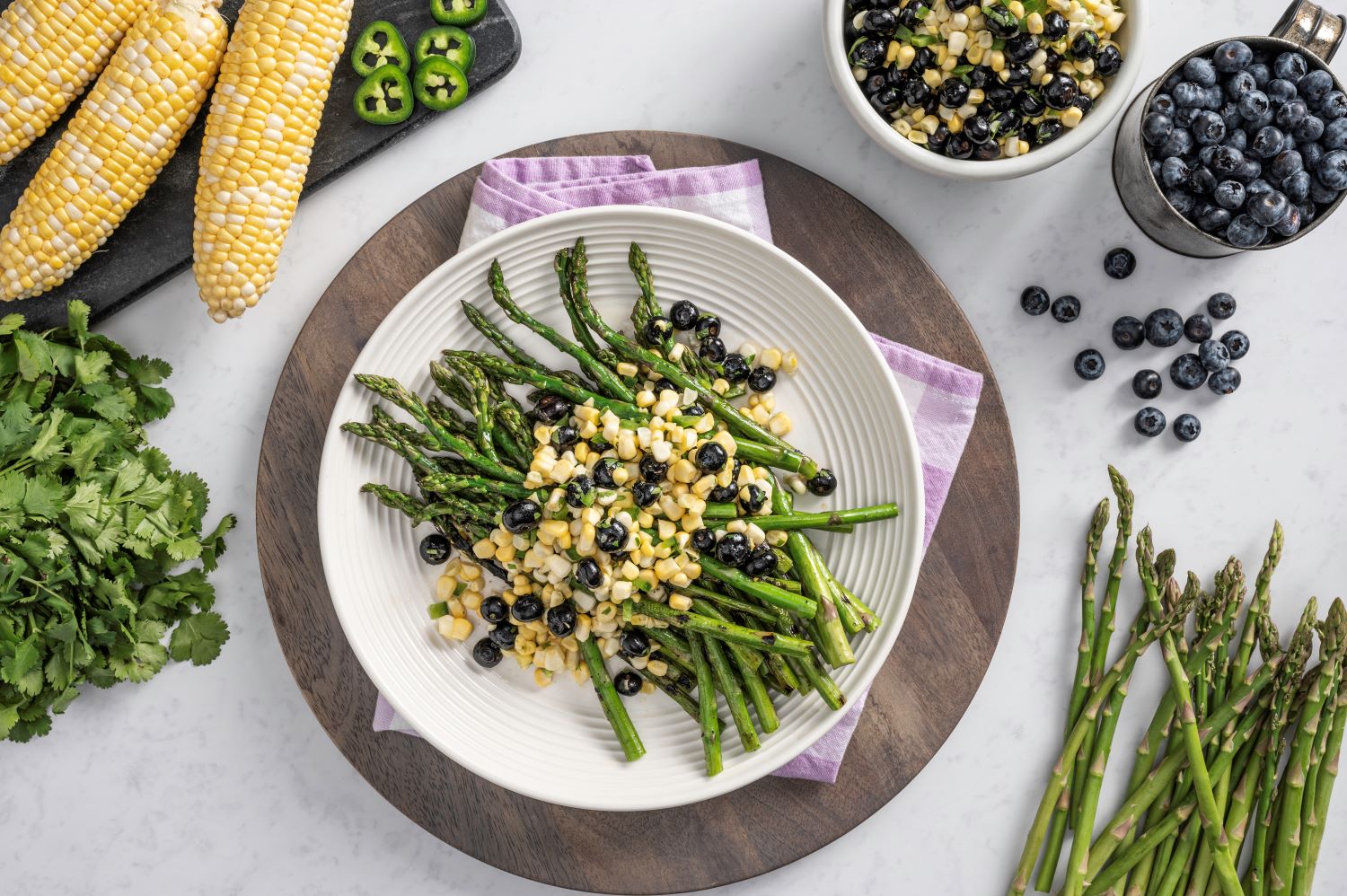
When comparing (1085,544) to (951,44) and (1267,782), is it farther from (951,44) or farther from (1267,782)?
(951,44)

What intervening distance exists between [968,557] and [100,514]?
2.55 meters

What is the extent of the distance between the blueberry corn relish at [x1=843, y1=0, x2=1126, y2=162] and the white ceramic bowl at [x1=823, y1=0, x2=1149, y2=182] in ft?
0.11

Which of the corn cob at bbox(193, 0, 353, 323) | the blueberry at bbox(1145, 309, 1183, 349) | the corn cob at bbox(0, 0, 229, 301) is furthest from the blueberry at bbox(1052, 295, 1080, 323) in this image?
the corn cob at bbox(0, 0, 229, 301)

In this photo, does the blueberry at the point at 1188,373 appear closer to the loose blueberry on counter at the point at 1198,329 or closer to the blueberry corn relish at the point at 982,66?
the loose blueberry on counter at the point at 1198,329

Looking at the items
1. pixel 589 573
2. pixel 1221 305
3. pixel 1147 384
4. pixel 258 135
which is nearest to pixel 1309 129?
pixel 1221 305

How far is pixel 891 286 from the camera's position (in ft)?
9.05

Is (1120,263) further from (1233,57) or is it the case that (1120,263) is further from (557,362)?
(557,362)

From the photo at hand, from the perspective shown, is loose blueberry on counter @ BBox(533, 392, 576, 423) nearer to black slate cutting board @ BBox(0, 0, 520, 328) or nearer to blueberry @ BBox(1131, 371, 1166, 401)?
black slate cutting board @ BBox(0, 0, 520, 328)

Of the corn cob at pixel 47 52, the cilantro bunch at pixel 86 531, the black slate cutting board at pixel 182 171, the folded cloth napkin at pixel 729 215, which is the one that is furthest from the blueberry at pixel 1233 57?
the cilantro bunch at pixel 86 531

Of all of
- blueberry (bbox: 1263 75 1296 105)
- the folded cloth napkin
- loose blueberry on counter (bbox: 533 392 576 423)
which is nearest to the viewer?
blueberry (bbox: 1263 75 1296 105)

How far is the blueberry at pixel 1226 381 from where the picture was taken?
9.30 ft

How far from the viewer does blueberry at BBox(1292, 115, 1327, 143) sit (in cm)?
242

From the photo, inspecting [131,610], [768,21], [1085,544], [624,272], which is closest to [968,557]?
[1085,544]

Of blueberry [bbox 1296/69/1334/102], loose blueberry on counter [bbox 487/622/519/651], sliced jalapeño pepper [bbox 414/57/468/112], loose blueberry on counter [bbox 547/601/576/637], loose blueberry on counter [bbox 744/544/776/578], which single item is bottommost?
loose blueberry on counter [bbox 487/622/519/651]
